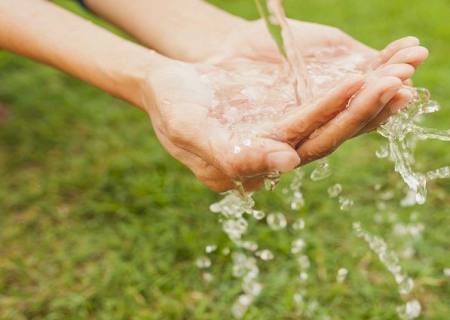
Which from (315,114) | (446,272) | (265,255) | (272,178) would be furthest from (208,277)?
(315,114)

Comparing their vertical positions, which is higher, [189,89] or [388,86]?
[388,86]

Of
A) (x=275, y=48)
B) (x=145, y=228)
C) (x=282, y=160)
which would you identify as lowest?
(x=145, y=228)

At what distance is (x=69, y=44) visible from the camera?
2.01 m

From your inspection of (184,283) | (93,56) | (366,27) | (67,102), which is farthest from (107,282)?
(366,27)

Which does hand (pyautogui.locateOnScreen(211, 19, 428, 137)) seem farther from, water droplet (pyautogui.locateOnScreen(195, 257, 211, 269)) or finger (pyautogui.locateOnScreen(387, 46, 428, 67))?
water droplet (pyautogui.locateOnScreen(195, 257, 211, 269))

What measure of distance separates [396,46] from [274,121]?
0.43 meters

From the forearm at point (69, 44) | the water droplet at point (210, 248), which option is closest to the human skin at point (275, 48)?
the forearm at point (69, 44)

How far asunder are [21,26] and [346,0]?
278cm

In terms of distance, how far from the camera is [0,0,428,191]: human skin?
1.43 meters

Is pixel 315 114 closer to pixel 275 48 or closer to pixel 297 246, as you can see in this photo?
pixel 275 48

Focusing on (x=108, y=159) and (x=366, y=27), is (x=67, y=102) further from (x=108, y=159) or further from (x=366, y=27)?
(x=366, y=27)

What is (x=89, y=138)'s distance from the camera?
119 inches

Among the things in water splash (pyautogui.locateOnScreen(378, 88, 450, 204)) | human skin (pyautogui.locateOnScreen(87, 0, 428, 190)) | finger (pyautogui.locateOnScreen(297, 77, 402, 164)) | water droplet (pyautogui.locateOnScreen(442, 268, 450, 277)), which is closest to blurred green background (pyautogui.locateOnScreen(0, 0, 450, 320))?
water droplet (pyautogui.locateOnScreen(442, 268, 450, 277))

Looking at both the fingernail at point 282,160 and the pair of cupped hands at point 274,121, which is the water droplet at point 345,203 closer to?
the pair of cupped hands at point 274,121
